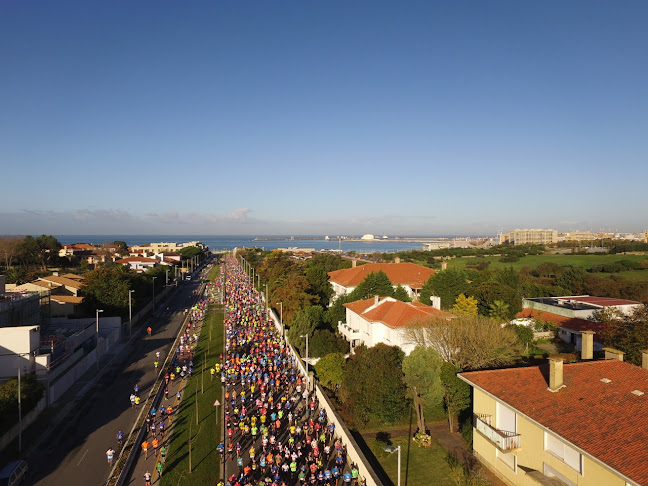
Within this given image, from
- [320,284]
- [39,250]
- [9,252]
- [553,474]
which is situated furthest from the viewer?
[39,250]

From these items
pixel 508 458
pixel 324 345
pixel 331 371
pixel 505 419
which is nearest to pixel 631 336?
pixel 505 419

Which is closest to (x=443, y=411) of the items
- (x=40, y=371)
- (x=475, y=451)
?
(x=475, y=451)

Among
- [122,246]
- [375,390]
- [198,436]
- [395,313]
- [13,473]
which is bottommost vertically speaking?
[198,436]

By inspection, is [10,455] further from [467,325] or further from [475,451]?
[467,325]

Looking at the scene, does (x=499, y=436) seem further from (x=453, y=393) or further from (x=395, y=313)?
(x=395, y=313)

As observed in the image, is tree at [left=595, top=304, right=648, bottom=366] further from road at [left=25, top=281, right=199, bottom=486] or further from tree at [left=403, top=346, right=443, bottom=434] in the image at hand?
road at [left=25, top=281, right=199, bottom=486]

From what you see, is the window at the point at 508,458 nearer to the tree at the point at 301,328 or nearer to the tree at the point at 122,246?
the tree at the point at 301,328

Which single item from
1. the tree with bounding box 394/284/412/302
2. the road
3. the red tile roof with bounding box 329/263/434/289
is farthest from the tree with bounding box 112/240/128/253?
the tree with bounding box 394/284/412/302
